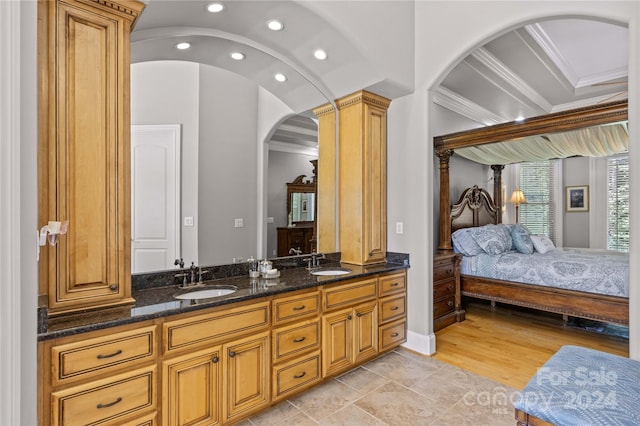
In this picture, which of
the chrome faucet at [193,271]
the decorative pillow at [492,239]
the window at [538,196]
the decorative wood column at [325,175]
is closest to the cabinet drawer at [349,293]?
the decorative wood column at [325,175]

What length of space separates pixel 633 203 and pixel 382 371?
84.1 inches

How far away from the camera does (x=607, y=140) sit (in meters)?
3.67

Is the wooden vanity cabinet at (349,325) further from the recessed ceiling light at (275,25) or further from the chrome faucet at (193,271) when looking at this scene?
the recessed ceiling light at (275,25)

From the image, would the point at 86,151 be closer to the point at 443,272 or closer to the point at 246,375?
the point at 246,375

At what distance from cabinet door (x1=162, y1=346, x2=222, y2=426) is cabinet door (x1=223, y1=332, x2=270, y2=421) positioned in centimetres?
7

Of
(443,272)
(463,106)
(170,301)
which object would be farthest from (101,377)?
(463,106)

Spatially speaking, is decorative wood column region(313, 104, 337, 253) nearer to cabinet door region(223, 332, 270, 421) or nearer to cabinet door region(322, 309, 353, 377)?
cabinet door region(322, 309, 353, 377)

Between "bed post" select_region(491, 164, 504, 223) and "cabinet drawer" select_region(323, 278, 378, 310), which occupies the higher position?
"bed post" select_region(491, 164, 504, 223)

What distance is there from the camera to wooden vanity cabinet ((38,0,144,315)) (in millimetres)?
1595

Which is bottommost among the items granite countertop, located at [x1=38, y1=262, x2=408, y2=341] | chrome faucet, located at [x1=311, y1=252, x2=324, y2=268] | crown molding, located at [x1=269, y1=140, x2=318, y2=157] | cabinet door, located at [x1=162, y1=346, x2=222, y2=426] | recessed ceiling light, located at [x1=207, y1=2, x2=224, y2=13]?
cabinet door, located at [x1=162, y1=346, x2=222, y2=426]

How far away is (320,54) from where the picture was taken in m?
2.88

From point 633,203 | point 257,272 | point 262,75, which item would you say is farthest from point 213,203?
point 633,203

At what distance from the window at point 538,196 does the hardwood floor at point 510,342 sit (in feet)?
10.2

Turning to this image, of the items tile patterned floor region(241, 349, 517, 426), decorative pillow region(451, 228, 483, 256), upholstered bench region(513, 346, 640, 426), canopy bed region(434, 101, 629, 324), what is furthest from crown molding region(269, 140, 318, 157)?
upholstered bench region(513, 346, 640, 426)
